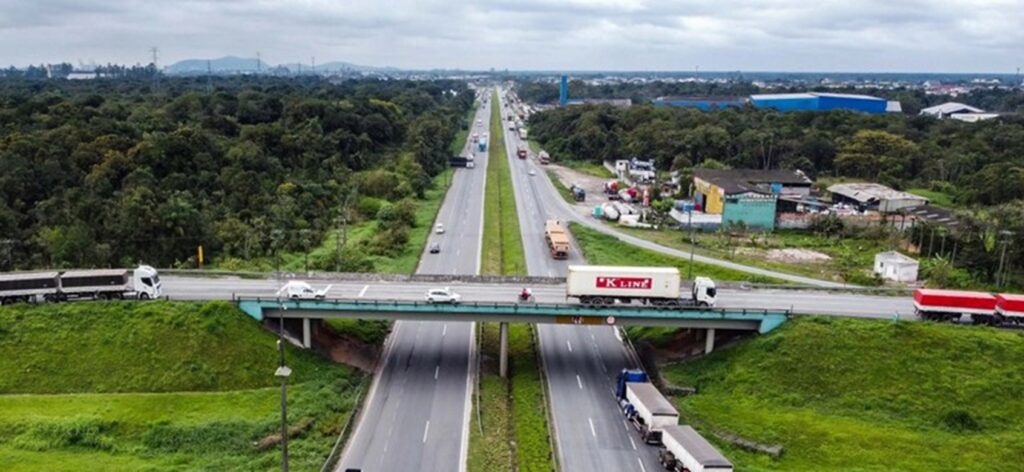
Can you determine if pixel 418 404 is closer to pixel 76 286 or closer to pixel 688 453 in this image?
pixel 688 453

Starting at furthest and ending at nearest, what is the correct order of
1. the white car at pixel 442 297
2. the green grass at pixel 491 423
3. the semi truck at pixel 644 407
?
the white car at pixel 442 297 → the semi truck at pixel 644 407 → the green grass at pixel 491 423

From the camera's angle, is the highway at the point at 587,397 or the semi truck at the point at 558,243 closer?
the highway at the point at 587,397

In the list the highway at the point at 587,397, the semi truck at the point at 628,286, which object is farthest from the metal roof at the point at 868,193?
the semi truck at the point at 628,286

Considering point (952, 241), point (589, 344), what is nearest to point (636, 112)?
point (952, 241)

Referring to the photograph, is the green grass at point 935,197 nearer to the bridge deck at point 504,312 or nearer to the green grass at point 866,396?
the green grass at point 866,396

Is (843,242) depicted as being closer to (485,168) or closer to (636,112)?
(485,168)

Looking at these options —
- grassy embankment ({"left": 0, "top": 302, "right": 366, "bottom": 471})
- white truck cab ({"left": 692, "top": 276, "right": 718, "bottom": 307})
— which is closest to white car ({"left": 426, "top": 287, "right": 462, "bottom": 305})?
grassy embankment ({"left": 0, "top": 302, "right": 366, "bottom": 471})

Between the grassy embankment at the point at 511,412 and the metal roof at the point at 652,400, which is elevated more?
the metal roof at the point at 652,400

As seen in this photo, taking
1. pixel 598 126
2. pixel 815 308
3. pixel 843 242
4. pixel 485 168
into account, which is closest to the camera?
pixel 815 308

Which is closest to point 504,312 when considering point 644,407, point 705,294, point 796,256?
point 644,407
